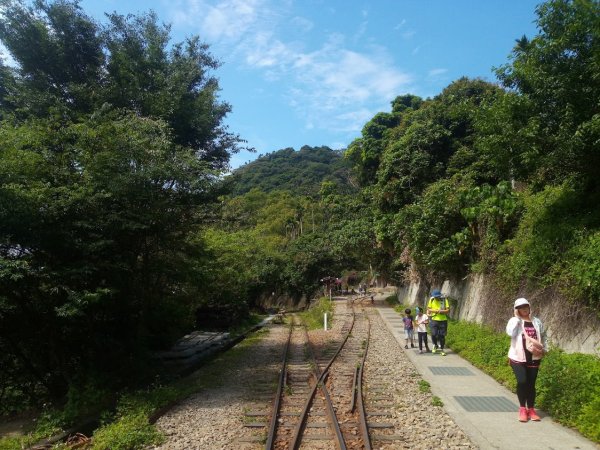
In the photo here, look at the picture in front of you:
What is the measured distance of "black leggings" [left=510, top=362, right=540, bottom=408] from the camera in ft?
21.6

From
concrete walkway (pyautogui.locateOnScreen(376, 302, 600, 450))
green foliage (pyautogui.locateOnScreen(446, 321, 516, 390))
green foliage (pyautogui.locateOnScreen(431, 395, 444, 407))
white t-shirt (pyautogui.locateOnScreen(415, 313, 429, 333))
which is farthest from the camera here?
white t-shirt (pyautogui.locateOnScreen(415, 313, 429, 333))

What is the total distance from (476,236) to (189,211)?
32.5 ft

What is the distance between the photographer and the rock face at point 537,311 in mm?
8045

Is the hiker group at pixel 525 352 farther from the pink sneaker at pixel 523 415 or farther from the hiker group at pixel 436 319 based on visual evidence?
the hiker group at pixel 436 319

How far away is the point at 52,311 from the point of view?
9617mm

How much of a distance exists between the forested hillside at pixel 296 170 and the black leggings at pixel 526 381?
7978 centimetres

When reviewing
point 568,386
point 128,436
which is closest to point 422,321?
point 568,386

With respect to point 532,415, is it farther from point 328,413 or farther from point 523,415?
point 328,413

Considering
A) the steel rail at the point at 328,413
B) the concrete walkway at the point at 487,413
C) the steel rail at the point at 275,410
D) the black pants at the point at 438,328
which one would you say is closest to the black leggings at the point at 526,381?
the concrete walkway at the point at 487,413

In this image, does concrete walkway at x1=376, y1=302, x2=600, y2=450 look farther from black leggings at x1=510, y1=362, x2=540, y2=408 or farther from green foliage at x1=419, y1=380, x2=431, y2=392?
black leggings at x1=510, y1=362, x2=540, y2=408

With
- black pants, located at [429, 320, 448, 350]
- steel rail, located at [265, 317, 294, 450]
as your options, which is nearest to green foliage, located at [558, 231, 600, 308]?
black pants, located at [429, 320, 448, 350]

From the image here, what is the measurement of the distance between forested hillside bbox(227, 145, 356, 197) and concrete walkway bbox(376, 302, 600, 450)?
250 feet

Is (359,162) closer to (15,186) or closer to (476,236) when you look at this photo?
(476,236)

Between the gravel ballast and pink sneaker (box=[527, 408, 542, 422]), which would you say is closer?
the gravel ballast
